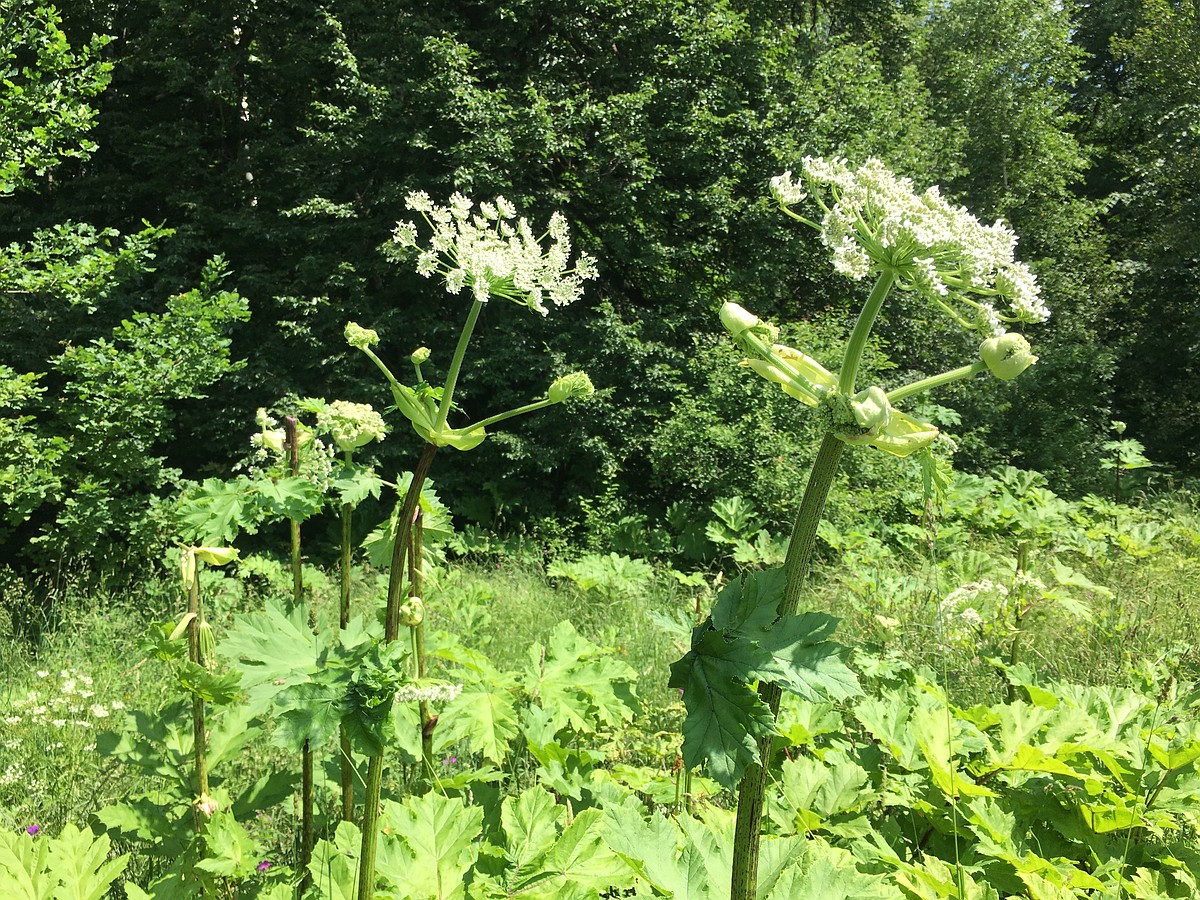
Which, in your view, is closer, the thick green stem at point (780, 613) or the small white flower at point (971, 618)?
the thick green stem at point (780, 613)

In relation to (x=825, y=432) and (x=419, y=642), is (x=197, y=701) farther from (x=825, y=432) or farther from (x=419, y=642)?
(x=825, y=432)

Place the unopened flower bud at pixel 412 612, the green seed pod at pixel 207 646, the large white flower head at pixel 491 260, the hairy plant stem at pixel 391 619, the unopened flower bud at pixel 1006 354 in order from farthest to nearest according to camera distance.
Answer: the green seed pod at pixel 207 646 < the unopened flower bud at pixel 412 612 < the large white flower head at pixel 491 260 < the hairy plant stem at pixel 391 619 < the unopened flower bud at pixel 1006 354

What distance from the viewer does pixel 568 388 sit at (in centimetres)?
141

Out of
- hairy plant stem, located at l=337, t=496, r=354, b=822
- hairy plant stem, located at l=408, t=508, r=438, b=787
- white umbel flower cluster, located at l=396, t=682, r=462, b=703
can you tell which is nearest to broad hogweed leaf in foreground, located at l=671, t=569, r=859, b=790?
white umbel flower cluster, located at l=396, t=682, r=462, b=703

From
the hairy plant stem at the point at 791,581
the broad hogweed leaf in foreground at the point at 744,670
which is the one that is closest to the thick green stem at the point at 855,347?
the hairy plant stem at the point at 791,581

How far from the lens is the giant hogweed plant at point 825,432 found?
970 mm

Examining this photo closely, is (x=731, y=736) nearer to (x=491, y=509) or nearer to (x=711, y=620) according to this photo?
(x=711, y=620)

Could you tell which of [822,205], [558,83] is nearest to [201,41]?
[558,83]

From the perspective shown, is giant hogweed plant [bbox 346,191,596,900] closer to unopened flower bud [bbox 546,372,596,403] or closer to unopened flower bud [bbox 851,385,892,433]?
unopened flower bud [bbox 546,372,596,403]

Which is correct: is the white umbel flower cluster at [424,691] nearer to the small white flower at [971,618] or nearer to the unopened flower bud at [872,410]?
the unopened flower bud at [872,410]

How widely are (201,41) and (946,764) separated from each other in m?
12.2

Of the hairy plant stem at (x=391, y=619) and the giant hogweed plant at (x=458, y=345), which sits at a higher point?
the giant hogweed plant at (x=458, y=345)

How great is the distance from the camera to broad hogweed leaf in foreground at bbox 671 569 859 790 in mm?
940

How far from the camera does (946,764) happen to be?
191cm
